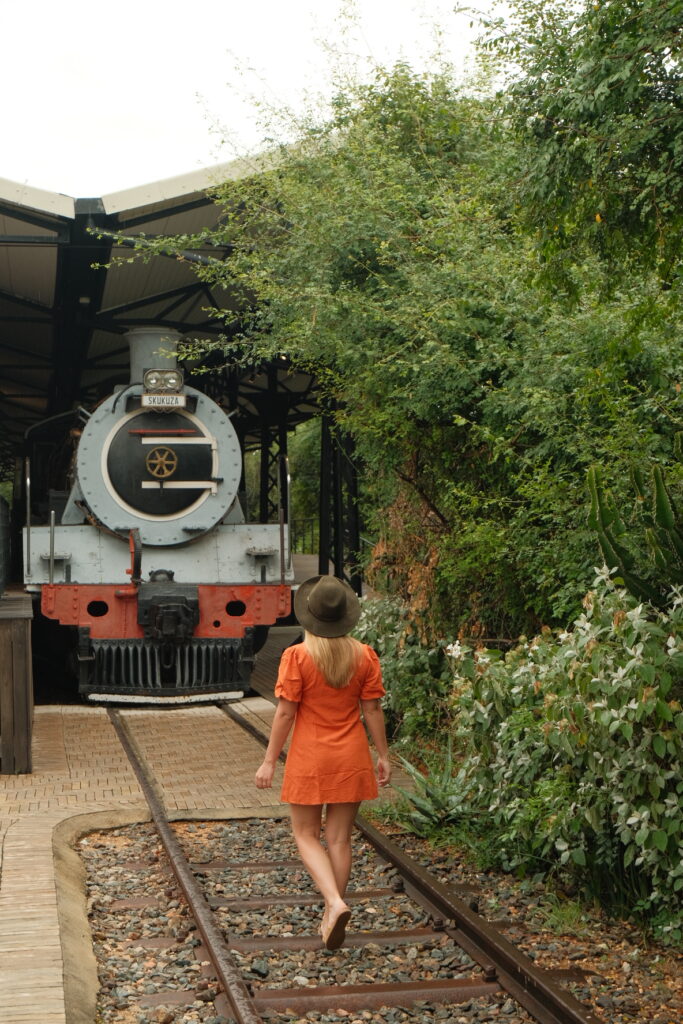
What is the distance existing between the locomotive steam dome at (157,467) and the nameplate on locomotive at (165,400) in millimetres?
87

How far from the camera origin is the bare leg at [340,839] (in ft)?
15.5

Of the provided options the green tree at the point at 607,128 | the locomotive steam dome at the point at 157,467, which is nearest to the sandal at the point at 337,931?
the green tree at the point at 607,128

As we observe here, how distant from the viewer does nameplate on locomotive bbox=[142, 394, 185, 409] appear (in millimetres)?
12406

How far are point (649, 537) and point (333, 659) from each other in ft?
5.71

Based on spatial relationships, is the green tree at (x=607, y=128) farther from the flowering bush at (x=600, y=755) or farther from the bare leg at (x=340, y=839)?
the bare leg at (x=340, y=839)

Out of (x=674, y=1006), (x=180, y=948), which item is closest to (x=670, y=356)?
(x=674, y=1006)

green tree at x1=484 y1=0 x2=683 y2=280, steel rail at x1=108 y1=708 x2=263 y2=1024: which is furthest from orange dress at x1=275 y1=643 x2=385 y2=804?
green tree at x1=484 y1=0 x2=683 y2=280

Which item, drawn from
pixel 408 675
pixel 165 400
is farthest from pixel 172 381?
pixel 408 675

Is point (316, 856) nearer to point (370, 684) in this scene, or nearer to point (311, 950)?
point (311, 950)

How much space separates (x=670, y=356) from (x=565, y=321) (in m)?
0.70

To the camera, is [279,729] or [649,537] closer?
[279,729]

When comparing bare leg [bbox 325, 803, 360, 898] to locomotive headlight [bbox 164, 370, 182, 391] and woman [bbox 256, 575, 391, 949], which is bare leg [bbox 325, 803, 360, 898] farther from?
locomotive headlight [bbox 164, 370, 182, 391]

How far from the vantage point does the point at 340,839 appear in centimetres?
476

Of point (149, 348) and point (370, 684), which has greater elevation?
point (149, 348)
